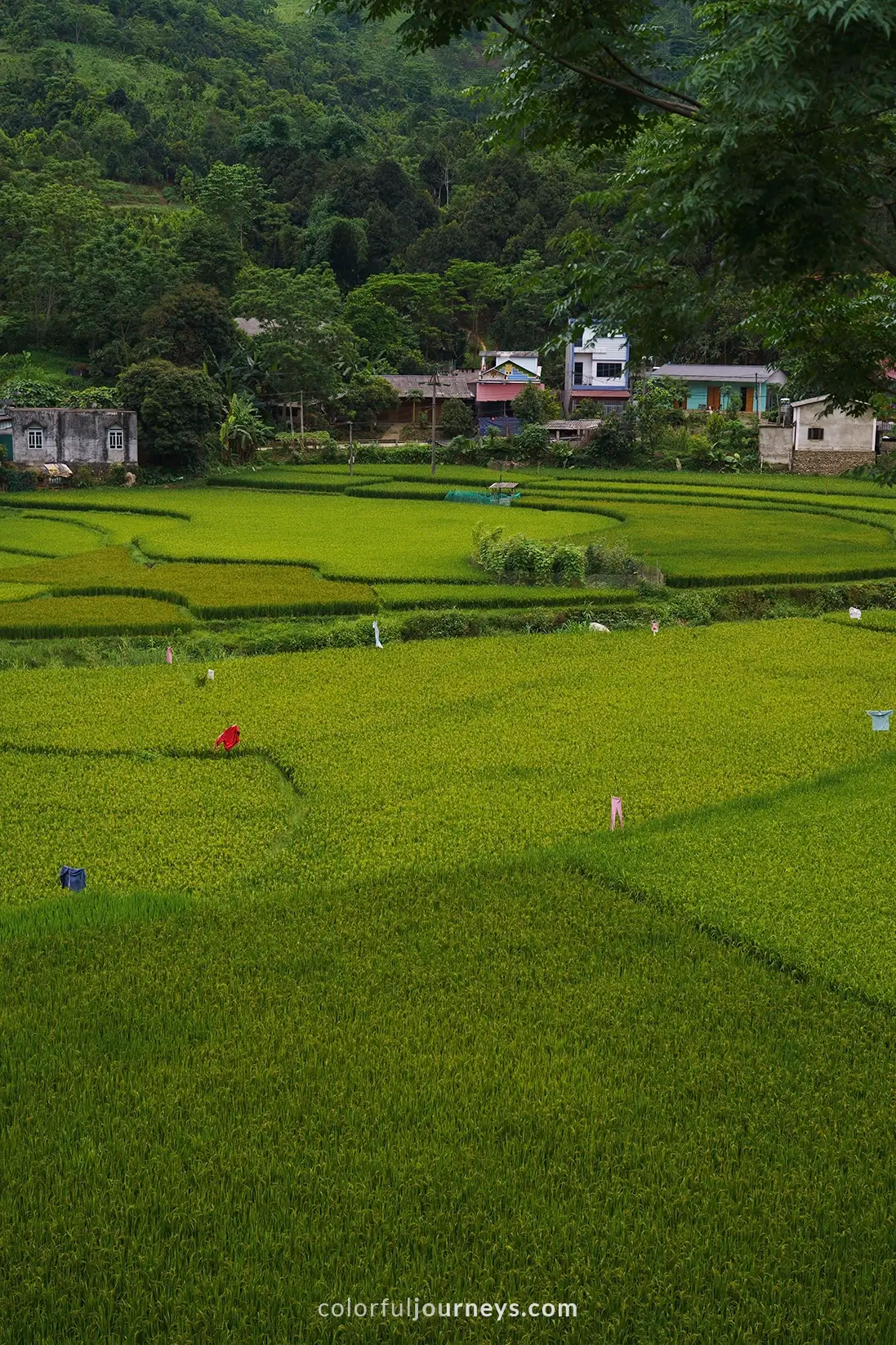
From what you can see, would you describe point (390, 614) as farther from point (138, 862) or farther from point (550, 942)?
point (550, 942)

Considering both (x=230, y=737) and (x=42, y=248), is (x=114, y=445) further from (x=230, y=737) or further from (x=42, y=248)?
(x=230, y=737)

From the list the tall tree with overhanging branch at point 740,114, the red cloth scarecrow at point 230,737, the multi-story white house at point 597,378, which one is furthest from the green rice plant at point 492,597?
the multi-story white house at point 597,378

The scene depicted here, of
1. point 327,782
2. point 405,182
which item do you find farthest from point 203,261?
point 327,782

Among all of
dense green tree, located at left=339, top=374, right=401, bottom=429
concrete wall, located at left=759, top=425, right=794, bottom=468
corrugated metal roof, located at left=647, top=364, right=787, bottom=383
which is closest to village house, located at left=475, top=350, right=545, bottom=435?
dense green tree, located at left=339, top=374, right=401, bottom=429

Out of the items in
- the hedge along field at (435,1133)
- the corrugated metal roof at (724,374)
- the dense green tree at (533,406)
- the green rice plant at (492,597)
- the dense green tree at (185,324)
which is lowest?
the hedge along field at (435,1133)

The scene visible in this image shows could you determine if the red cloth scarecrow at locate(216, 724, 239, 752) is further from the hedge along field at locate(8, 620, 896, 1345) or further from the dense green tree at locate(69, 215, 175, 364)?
the dense green tree at locate(69, 215, 175, 364)

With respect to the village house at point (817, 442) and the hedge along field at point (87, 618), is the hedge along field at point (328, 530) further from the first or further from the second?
the village house at point (817, 442)
